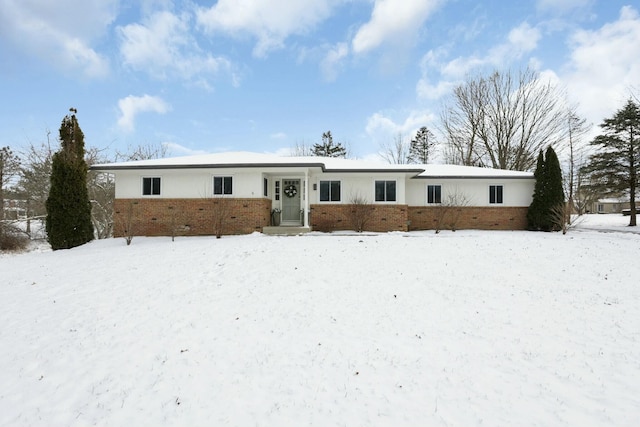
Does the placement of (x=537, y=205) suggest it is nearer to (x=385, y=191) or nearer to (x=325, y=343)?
(x=385, y=191)

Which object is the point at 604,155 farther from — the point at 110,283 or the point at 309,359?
the point at 110,283

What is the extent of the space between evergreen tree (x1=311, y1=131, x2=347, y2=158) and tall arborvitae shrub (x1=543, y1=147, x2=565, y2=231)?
22.7 m

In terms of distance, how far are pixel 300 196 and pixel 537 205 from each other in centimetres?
1254

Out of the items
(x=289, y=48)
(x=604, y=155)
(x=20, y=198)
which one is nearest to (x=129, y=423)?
(x=289, y=48)

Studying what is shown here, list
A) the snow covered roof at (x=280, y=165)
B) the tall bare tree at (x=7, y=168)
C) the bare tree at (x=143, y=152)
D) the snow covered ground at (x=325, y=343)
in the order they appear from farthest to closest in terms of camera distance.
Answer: the bare tree at (x=143, y=152), the tall bare tree at (x=7, y=168), the snow covered roof at (x=280, y=165), the snow covered ground at (x=325, y=343)

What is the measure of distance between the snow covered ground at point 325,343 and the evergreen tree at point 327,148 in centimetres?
2883

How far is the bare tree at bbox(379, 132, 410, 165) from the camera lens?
113ft

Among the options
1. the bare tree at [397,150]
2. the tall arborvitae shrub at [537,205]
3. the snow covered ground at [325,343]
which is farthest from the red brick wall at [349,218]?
Answer: the bare tree at [397,150]

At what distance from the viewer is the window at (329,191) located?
1609cm

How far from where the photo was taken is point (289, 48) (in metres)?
17.5

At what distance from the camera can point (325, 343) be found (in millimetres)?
4609

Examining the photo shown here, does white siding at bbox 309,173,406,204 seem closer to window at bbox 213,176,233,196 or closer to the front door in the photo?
the front door

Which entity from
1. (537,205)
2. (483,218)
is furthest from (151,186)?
(537,205)

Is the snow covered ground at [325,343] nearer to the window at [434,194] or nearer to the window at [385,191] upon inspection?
the window at [385,191]
